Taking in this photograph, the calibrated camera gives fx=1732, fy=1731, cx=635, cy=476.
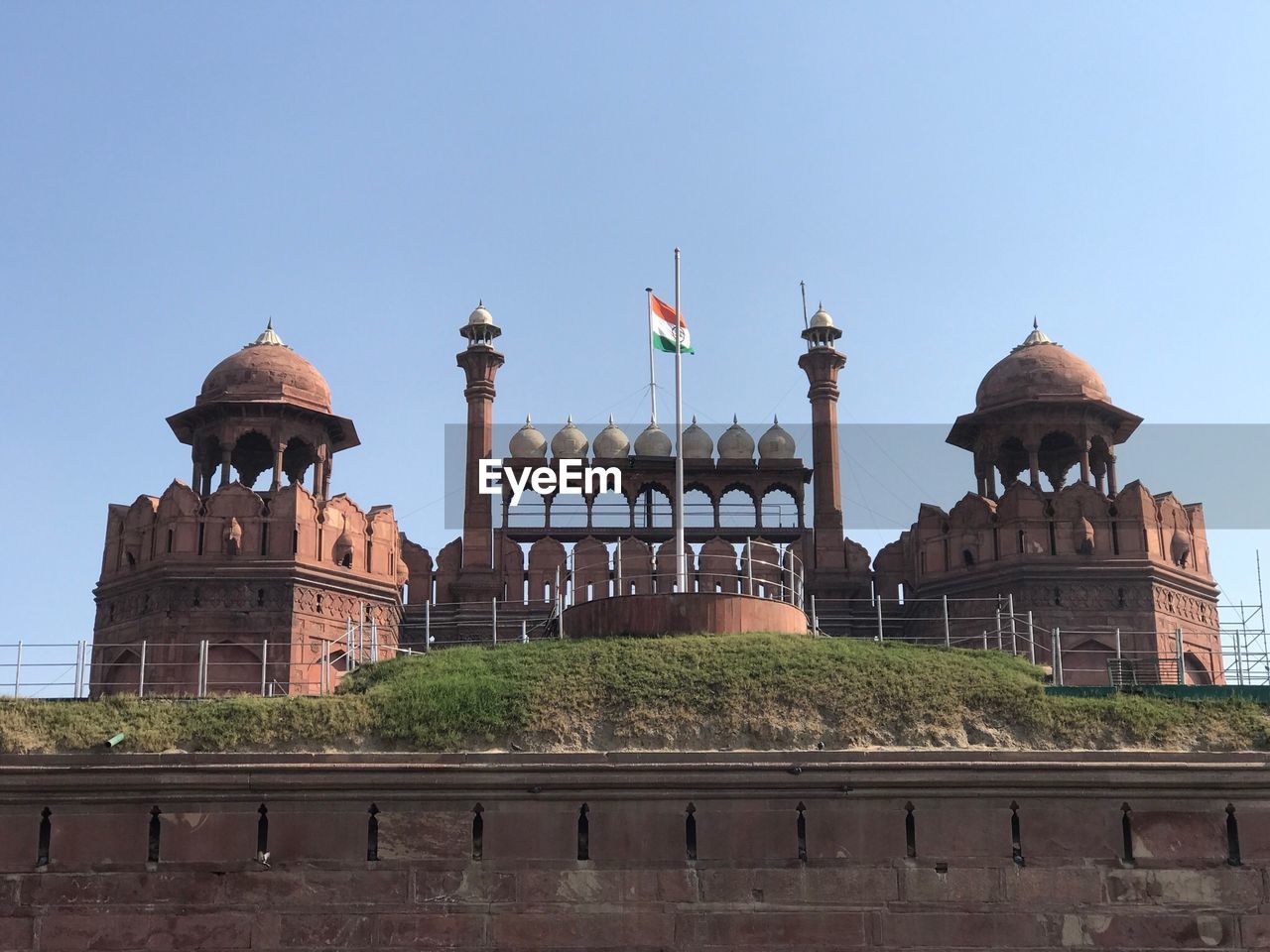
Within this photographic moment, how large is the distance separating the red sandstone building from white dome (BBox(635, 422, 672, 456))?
0.16ft

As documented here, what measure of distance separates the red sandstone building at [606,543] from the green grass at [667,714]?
547cm

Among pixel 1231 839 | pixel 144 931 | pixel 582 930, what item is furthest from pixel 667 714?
pixel 1231 839

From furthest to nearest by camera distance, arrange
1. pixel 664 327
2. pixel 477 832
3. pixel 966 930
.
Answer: pixel 664 327, pixel 477 832, pixel 966 930

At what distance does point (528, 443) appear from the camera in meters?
38.0

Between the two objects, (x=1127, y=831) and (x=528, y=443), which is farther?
(x=528, y=443)

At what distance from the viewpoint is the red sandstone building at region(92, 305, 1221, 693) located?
105ft

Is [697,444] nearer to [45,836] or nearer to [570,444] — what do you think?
[570,444]

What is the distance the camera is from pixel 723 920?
21.4 m

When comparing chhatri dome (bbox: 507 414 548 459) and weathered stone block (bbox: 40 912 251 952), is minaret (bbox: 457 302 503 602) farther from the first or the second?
weathered stone block (bbox: 40 912 251 952)

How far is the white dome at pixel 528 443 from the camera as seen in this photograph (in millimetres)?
37844

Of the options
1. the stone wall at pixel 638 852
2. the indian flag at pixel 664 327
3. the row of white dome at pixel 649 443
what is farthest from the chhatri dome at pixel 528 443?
the stone wall at pixel 638 852

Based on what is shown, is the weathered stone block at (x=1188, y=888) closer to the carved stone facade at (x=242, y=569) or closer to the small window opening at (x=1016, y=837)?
the small window opening at (x=1016, y=837)

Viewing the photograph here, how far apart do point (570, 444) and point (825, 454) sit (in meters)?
5.63

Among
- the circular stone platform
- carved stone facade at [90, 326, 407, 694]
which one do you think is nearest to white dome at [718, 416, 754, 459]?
carved stone facade at [90, 326, 407, 694]
